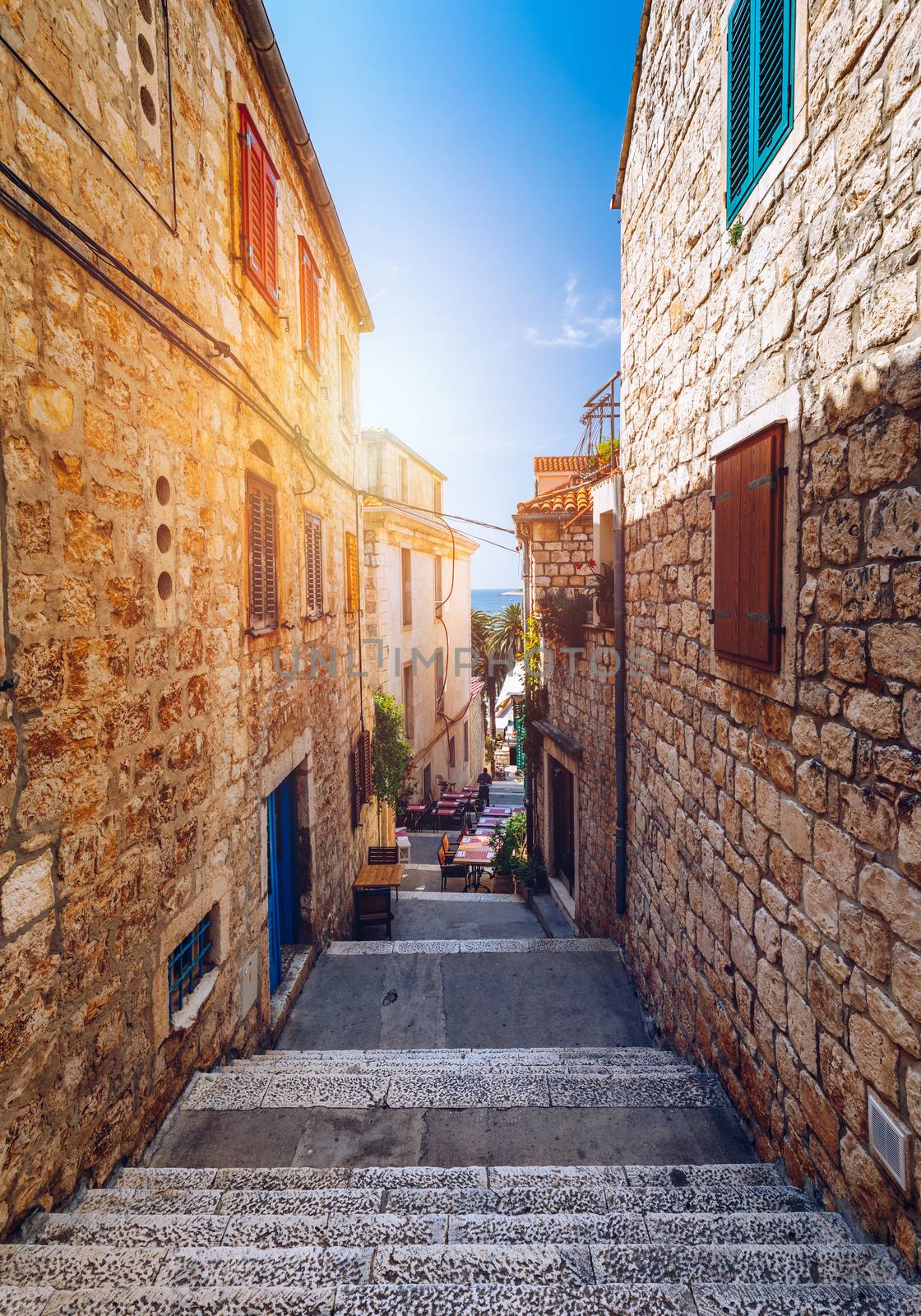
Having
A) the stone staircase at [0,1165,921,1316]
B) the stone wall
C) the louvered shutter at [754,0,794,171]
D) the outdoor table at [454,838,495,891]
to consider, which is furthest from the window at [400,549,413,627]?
the stone staircase at [0,1165,921,1316]

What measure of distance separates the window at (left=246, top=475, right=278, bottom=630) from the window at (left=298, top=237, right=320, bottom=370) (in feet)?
6.76

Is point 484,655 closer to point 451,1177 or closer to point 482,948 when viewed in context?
point 482,948

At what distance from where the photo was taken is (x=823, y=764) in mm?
2492

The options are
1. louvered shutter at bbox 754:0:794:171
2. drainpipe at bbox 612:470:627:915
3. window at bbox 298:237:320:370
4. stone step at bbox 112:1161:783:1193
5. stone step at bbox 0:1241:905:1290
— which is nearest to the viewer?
stone step at bbox 0:1241:905:1290

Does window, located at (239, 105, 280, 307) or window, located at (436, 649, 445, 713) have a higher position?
window, located at (239, 105, 280, 307)

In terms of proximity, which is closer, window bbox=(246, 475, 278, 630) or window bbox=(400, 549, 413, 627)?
window bbox=(246, 475, 278, 630)

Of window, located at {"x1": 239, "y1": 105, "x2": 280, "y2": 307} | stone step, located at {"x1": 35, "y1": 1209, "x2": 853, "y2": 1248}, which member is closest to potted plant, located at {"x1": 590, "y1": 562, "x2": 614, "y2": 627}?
window, located at {"x1": 239, "y1": 105, "x2": 280, "y2": 307}

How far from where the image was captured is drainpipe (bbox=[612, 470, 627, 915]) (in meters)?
5.84

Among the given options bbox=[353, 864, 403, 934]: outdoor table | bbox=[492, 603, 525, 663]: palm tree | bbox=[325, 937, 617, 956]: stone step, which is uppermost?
bbox=[492, 603, 525, 663]: palm tree

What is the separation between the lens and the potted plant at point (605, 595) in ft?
21.7

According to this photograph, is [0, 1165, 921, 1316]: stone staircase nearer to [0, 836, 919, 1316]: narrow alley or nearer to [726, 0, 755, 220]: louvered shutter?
[0, 836, 919, 1316]: narrow alley

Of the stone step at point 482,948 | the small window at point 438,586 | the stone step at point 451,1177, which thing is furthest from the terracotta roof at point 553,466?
the stone step at point 451,1177

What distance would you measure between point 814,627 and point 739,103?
8.58ft

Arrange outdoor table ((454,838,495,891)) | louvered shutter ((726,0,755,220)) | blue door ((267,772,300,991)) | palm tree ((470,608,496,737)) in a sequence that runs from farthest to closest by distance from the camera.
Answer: palm tree ((470,608,496,737)), outdoor table ((454,838,495,891)), blue door ((267,772,300,991)), louvered shutter ((726,0,755,220))
